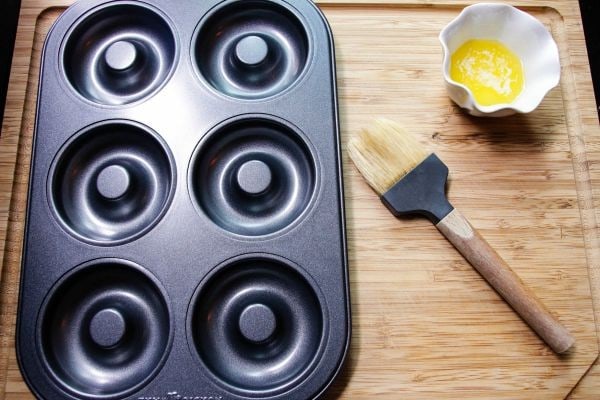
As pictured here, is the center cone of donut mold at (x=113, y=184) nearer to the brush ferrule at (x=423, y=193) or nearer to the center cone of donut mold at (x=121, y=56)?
the center cone of donut mold at (x=121, y=56)

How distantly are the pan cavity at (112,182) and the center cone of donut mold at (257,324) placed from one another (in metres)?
0.22

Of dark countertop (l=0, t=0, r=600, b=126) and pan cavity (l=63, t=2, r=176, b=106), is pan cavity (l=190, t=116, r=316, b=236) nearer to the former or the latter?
pan cavity (l=63, t=2, r=176, b=106)

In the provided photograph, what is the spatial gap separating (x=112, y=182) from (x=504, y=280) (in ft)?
2.29

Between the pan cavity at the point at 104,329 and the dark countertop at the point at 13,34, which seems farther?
the dark countertop at the point at 13,34

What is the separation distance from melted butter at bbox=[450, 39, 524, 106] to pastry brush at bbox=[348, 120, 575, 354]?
0.51ft

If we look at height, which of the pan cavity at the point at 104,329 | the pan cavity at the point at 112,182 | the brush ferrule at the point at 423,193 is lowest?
the pan cavity at the point at 104,329

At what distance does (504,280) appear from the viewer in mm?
972

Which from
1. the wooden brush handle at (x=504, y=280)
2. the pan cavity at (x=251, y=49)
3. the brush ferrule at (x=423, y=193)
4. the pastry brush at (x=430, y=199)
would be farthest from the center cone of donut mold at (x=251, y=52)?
the wooden brush handle at (x=504, y=280)

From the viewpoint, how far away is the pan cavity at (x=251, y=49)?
107 centimetres

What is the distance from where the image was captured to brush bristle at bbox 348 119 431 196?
103 centimetres

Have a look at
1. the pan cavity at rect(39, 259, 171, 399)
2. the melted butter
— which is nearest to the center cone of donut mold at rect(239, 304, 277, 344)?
the pan cavity at rect(39, 259, 171, 399)

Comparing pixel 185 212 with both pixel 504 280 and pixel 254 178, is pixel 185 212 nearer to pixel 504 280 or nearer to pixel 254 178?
pixel 254 178

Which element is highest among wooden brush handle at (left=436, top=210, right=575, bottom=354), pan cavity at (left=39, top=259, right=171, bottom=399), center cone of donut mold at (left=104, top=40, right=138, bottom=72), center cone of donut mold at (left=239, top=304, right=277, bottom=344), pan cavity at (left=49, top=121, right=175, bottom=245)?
center cone of donut mold at (left=104, top=40, right=138, bottom=72)

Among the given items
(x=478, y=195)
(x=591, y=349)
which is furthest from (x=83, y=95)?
(x=591, y=349)
